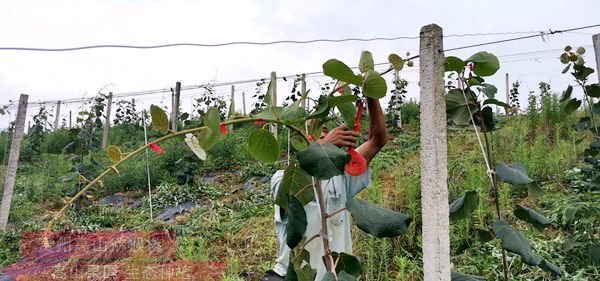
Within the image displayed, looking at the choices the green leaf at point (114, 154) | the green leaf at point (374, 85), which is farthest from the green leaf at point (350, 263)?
the green leaf at point (114, 154)

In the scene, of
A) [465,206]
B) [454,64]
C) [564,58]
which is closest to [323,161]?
[454,64]

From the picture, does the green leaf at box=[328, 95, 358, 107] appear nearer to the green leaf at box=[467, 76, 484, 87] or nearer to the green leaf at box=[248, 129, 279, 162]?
the green leaf at box=[248, 129, 279, 162]

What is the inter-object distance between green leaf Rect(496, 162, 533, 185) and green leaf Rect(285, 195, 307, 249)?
0.53m

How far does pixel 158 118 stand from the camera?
887 millimetres

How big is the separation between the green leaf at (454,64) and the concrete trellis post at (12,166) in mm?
5053

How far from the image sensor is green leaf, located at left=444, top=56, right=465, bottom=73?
44.8 inches

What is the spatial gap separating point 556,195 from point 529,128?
258cm

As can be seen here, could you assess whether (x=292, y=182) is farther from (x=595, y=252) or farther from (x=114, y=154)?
(x=595, y=252)

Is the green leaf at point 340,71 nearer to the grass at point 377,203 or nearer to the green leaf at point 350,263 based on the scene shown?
the green leaf at point 350,263

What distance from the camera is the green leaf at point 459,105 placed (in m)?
1.27

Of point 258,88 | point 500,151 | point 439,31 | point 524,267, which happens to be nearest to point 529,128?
point 500,151

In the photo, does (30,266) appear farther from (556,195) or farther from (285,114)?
(556,195)

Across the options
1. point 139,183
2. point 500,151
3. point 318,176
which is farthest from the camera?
point 139,183

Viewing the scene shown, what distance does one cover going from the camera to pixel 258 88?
9.23 m
